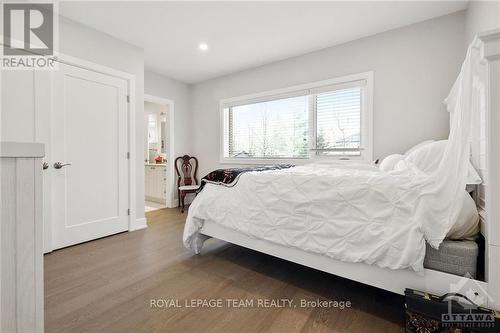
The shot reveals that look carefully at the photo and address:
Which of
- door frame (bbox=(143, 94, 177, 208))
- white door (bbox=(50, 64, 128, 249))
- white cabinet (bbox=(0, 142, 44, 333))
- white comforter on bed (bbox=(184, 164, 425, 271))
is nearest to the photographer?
white cabinet (bbox=(0, 142, 44, 333))

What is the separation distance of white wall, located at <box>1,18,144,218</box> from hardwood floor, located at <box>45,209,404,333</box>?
1279 millimetres

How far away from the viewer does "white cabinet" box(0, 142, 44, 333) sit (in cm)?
66

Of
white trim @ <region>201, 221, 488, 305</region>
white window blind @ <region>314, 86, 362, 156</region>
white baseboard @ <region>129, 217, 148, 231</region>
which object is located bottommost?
white baseboard @ <region>129, 217, 148, 231</region>

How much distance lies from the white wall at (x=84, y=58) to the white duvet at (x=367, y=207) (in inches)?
83.5

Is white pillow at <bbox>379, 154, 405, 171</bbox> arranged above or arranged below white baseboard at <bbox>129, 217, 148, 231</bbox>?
above

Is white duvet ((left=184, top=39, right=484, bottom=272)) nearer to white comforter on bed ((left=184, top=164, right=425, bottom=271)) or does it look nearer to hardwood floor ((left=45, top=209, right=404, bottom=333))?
white comforter on bed ((left=184, top=164, right=425, bottom=271))

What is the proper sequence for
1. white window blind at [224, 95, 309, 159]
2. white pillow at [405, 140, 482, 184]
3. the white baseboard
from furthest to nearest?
1. white window blind at [224, 95, 309, 159]
2. the white baseboard
3. white pillow at [405, 140, 482, 184]

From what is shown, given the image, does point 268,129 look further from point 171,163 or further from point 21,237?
point 21,237

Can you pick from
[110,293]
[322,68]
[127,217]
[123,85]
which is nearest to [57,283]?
[110,293]

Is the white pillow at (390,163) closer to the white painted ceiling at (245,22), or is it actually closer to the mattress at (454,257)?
the mattress at (454,257)

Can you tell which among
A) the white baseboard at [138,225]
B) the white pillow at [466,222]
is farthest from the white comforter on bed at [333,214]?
the white baseboard at [138,225]

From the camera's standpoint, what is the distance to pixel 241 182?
214cm

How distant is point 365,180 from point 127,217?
3085 millimetres

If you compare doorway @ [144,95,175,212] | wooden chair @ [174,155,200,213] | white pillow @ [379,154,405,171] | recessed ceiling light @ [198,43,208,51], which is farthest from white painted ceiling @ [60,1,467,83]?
wooden chair @ [174,155,200,213]
